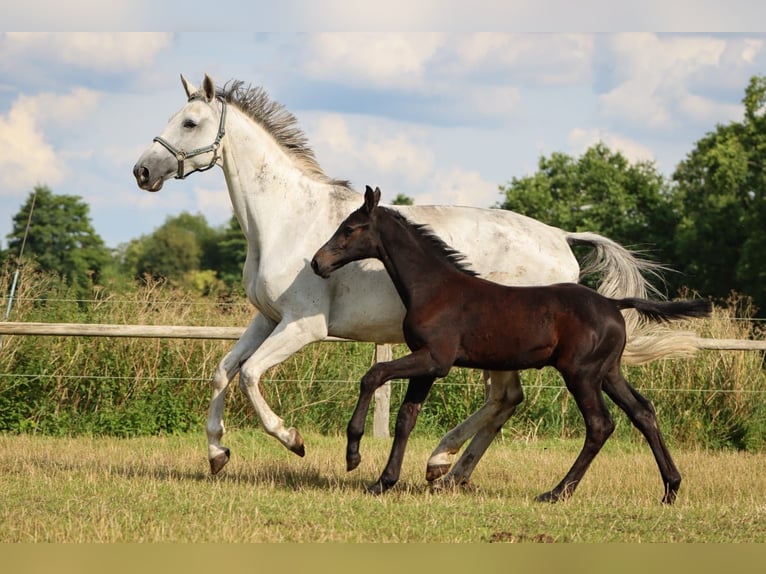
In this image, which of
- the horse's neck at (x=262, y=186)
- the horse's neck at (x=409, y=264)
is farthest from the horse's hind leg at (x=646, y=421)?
the horse's neck at (x=262, y=186)

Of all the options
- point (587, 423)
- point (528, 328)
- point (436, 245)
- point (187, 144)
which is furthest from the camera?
point (187, 144)

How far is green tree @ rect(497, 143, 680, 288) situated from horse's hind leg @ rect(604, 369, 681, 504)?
41513 mm

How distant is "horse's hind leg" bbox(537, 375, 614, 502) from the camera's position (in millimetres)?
6688

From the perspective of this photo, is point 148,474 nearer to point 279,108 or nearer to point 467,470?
point 467,470

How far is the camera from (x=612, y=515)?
611cm

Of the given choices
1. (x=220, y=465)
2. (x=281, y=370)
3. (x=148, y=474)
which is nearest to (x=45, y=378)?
(x=281, y=370)

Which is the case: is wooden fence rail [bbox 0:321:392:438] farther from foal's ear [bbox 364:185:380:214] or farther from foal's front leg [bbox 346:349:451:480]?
foal's front leg [bbox 346:349:451:480]

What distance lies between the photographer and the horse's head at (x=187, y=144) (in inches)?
287

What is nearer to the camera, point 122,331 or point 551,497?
point 551,497

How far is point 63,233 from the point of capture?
73.5 meters

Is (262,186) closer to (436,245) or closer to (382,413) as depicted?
(436,245)

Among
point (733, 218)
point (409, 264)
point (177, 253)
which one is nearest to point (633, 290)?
point (409, 264)

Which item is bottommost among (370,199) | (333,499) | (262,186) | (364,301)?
(333,499)

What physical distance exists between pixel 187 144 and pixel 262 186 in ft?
2.01
